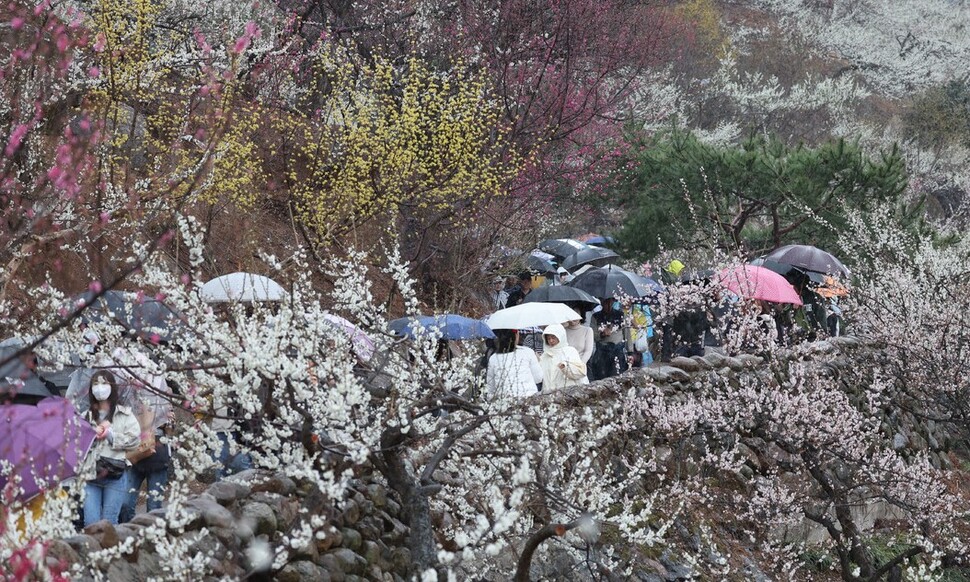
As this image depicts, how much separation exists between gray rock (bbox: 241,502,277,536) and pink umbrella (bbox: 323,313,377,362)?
1025mm

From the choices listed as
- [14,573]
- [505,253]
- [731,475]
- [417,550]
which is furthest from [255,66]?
[14,573]

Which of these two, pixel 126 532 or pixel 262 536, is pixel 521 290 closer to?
pixel 262 536

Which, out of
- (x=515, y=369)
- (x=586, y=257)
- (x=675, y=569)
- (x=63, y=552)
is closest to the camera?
(x=63, y=552)

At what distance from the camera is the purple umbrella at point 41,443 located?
4902 millimetres

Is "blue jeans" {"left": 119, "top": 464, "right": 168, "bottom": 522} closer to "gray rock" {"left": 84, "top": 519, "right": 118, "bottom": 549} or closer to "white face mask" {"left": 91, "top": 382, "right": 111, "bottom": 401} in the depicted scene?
"white face mask" {"left": 91, "top": 382, "right": 111, "bottom": 401}

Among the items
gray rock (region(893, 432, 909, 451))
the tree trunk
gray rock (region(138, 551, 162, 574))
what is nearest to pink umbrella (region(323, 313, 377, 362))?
the tree trunk

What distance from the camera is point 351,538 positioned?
5918 millimetres

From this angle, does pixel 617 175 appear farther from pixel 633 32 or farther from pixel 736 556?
pixel 736 556

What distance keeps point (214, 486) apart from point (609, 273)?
7.73m

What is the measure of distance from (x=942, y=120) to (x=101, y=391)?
32.9 m

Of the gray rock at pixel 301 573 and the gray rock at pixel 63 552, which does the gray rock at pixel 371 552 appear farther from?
the gray rock at pixel 63 552

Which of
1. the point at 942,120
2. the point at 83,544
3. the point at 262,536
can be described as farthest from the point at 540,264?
the point at 942,120

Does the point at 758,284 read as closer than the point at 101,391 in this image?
No

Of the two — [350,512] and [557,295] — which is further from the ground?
[557,295]
